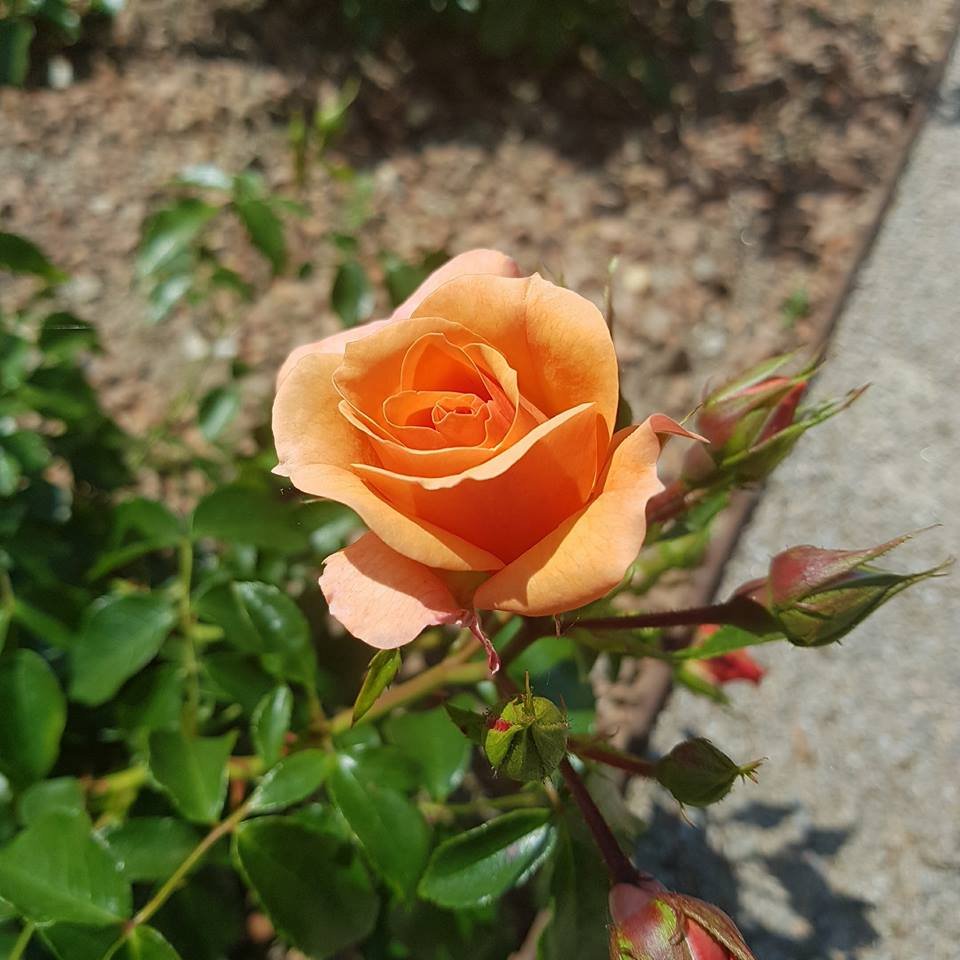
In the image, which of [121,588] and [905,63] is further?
[905,63]

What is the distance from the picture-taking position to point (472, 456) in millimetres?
646

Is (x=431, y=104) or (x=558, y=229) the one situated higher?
(x=431, y=104)

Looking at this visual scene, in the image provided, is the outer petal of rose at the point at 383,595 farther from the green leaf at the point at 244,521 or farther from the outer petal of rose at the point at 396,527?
the green leaf at the point at 244,521

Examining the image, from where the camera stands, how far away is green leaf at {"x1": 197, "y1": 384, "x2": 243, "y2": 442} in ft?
5.11

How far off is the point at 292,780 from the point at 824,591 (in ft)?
1.93

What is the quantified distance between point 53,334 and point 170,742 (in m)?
0.67

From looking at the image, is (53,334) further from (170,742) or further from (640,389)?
(640,389)

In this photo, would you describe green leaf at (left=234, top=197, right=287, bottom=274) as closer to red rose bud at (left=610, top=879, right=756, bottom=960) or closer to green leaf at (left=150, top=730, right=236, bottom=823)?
green leaf at (left=150, top=730, right=236, bottom=823)

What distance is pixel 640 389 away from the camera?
2256 mm

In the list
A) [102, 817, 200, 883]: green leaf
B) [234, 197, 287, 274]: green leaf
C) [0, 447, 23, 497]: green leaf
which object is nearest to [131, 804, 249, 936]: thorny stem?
[102, 817, 200, 883]: green leaf

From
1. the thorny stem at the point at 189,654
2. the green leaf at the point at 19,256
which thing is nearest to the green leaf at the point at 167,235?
the green leaf at the point at 19,256

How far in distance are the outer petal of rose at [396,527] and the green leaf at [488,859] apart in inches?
15.5

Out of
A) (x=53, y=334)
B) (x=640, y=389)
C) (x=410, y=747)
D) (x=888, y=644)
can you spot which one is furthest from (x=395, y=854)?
(x=640, y=389)

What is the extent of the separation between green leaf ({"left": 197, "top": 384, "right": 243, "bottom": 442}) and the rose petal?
0.94m
